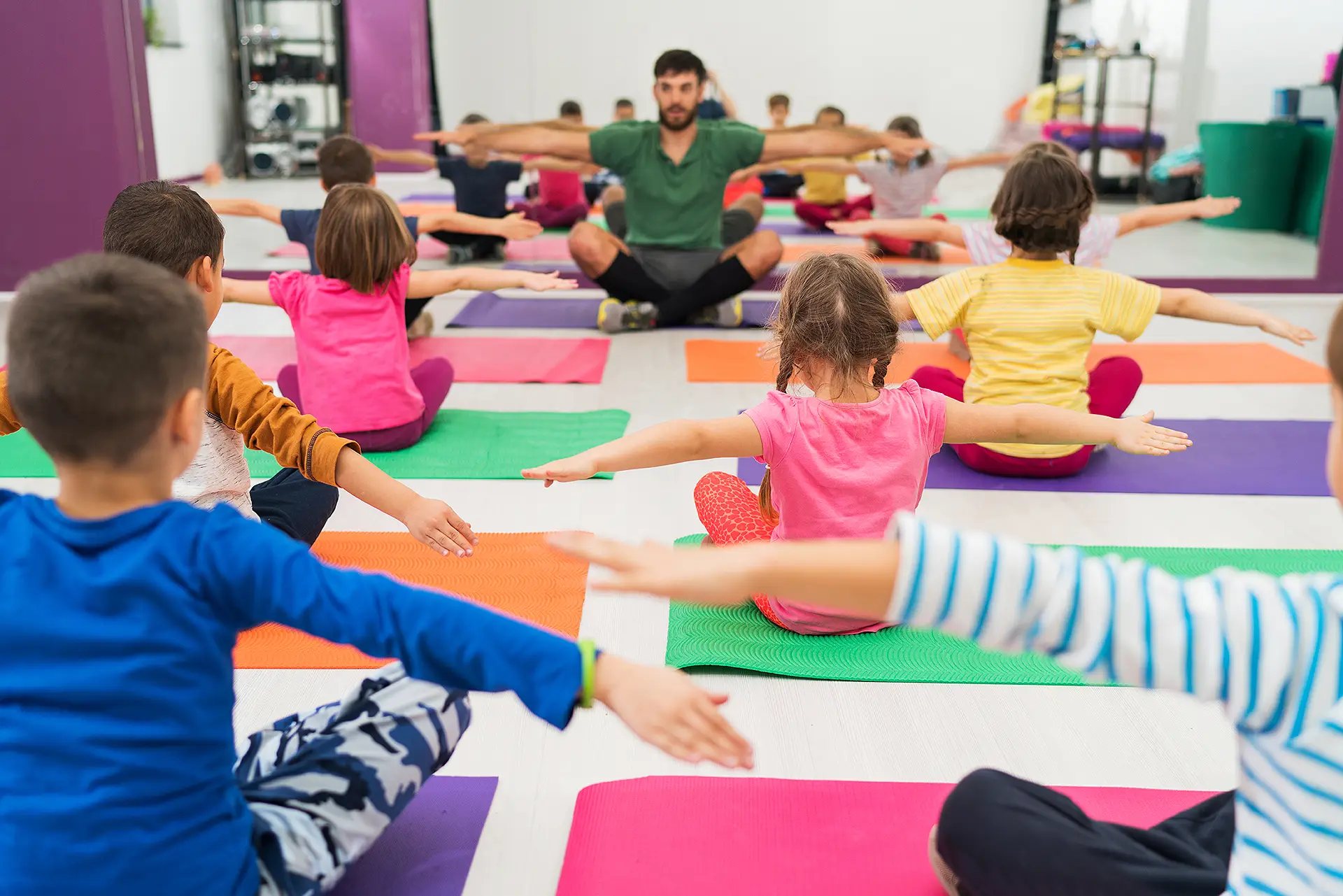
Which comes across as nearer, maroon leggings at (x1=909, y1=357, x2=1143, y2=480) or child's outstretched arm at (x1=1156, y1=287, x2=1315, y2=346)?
child's outstretched arm at (x1=1156, y1=287, x2=1315, y2=346)

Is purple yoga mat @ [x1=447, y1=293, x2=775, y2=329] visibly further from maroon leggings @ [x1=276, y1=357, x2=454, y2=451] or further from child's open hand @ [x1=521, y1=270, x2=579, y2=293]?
child's open hand @ [x1=521, y1=270, x2=579, y2=293]

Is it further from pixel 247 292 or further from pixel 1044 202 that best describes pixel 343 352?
pixel 1044 202

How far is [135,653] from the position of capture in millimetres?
1008

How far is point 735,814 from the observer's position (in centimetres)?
158

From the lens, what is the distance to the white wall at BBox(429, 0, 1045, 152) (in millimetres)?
5746

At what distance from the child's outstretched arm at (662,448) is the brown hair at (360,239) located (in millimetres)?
1439

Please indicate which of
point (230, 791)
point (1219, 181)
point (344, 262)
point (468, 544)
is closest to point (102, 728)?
point (230, 791)

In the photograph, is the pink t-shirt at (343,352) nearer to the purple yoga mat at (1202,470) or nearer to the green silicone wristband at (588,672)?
the purple yoga mat at (1202,470)

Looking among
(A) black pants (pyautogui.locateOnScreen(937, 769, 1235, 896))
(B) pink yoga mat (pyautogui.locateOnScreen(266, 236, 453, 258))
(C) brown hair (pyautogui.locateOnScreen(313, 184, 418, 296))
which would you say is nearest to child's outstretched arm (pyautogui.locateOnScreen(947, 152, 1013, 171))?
(B) pink yoga mat (pyautogui.locateOnScreen(266, 236, 453, 258))

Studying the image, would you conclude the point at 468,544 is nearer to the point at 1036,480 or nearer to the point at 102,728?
the point at 102,728

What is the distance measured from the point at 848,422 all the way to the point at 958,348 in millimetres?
2457

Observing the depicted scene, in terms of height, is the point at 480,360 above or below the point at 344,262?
below

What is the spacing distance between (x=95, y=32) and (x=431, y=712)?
15.3ft

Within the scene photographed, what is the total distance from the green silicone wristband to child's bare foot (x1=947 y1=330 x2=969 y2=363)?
136 inches
